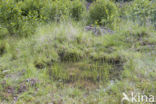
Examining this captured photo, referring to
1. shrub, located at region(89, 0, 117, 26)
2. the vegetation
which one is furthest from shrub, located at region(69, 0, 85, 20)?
the vegetation

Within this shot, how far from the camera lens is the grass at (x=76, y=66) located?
8.09 feet

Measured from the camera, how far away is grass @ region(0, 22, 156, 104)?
247cm

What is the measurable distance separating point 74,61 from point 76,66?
31 centimetres

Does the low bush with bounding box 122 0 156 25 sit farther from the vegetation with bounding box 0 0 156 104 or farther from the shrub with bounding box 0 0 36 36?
the shrub with bounding box 0 0 36 36

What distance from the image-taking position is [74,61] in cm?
400

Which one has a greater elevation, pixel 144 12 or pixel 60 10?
pixel 60 10

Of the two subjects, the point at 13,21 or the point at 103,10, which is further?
the point at 103,10

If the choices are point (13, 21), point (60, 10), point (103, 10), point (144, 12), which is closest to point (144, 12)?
point (144, 12)

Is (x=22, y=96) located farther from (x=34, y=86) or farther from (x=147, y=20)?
(x=147, y=20)

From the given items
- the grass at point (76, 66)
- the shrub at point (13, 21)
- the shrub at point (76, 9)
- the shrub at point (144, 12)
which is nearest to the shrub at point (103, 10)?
the shrub at point (76, 9)

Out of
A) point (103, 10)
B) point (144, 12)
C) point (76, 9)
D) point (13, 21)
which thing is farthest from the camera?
point (76, 9)

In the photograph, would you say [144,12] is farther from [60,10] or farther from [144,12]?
[60,10]

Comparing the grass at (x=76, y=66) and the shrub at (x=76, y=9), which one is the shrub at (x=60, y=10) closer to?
the shrub at (x=76, y=9)

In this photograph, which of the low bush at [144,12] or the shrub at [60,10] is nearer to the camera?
the low bush at [144,12]
